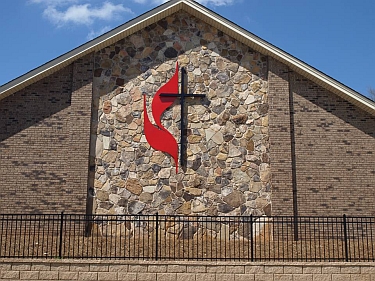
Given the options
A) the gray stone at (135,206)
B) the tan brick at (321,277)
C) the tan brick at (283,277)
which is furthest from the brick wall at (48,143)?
the tan brick at (321,277)

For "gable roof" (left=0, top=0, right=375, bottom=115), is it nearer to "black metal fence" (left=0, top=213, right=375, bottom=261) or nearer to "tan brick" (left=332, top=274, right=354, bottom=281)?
"black metal fence" (left=0, top=213, right=375, bottom=261)

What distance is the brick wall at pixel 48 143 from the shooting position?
1521cm

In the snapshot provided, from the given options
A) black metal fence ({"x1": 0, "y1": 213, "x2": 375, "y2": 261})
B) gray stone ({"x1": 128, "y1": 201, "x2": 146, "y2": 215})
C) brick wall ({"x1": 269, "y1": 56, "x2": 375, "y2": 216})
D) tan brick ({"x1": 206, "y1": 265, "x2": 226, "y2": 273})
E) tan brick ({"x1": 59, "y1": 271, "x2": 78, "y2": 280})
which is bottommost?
tan brick ({"x1": 59, "y1": 271, "x2": 78, "y2": 280})

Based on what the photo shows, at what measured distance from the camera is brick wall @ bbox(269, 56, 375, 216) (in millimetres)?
15523

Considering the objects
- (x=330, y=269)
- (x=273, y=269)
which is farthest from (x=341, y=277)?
(x=273, y=269)

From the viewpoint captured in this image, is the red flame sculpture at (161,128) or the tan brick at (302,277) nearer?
the tan brick at (302,277)

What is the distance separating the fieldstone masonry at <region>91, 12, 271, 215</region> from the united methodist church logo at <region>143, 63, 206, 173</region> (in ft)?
0.58

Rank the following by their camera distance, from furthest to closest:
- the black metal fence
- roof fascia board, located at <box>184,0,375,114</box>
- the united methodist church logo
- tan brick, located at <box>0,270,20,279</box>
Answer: the united methodist church logo → roof fascia board, located at <box>184,0,375,114</box> → the black metal fence → tan brick, located at <box>0,270,20,279</box>

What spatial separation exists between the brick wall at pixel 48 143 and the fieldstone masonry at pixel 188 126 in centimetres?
50

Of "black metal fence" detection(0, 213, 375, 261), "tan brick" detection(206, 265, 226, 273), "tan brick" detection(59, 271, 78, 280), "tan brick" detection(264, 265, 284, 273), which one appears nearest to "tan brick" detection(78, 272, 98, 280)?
"tan brick" detection(59, 271, 78, 280)

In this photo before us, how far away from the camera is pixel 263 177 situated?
15.7m

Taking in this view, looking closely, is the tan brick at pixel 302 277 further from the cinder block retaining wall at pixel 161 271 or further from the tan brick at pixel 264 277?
the tan brick at pixel 264 277

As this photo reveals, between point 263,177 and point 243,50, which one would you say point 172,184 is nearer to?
point 263,177

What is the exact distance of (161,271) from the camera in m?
11.2
